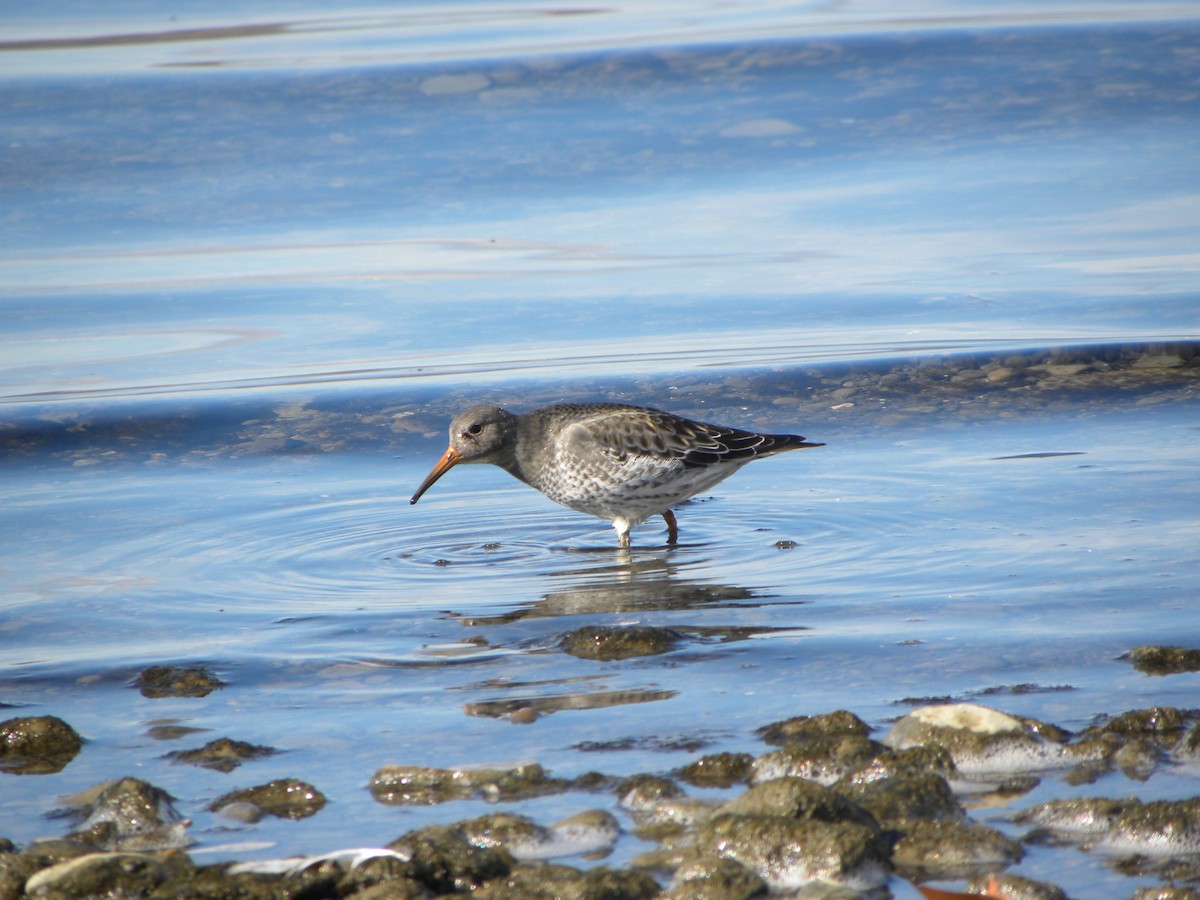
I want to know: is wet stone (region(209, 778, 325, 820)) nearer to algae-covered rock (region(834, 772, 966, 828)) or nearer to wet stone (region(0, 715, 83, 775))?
wet stone (region(0, 715, 83, 775))

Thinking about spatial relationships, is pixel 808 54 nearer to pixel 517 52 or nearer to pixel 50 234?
pixel 517 52

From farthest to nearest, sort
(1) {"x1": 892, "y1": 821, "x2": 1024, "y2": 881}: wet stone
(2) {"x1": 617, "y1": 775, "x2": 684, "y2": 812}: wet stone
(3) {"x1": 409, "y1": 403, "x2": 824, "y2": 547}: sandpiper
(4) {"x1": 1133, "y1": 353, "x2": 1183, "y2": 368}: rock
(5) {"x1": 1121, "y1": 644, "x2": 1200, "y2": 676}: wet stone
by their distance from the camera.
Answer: (4) {"x1": 1133, "y1": 353, "x2": 1183, "y2": 368}: rock
(3) {"x1": 409, "y1": 403, "x2": 824, "y2": 547}: sandpiper
(5) {"x1": 1121, "y1": 644, "x2": 1200, "y2": 676}: wet stone
(2) {"x1": 617, "y1": 775, "x2": 684, "y2": 812}: wet stone
(1) {"x1": 892, "y1": 821, "x2": 1024, "y2": 881}: wet stone

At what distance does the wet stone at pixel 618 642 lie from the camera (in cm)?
656

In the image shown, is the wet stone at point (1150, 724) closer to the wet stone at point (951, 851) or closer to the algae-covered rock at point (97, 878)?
the wet stone at point (951, 851)

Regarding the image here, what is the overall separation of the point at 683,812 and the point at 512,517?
16.2ft

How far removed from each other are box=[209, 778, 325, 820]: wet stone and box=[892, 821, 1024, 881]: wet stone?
1897mm

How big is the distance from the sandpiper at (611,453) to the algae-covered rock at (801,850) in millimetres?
4579

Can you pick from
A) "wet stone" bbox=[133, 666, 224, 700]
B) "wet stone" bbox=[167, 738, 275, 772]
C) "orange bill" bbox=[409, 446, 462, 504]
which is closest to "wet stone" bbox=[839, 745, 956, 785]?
"wet stone" bbox=[167, 738, 275, 772]

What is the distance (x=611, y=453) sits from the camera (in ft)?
30.3

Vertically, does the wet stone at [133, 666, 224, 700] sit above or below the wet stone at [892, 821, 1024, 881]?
above

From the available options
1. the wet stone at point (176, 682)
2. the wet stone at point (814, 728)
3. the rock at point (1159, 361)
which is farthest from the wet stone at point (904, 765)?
the rock at point (1159, 361)

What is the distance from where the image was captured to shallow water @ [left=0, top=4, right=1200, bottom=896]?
614 centimetres

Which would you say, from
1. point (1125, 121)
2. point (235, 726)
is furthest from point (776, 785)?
point (1125, 121)

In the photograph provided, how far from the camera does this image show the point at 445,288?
14.0 m
